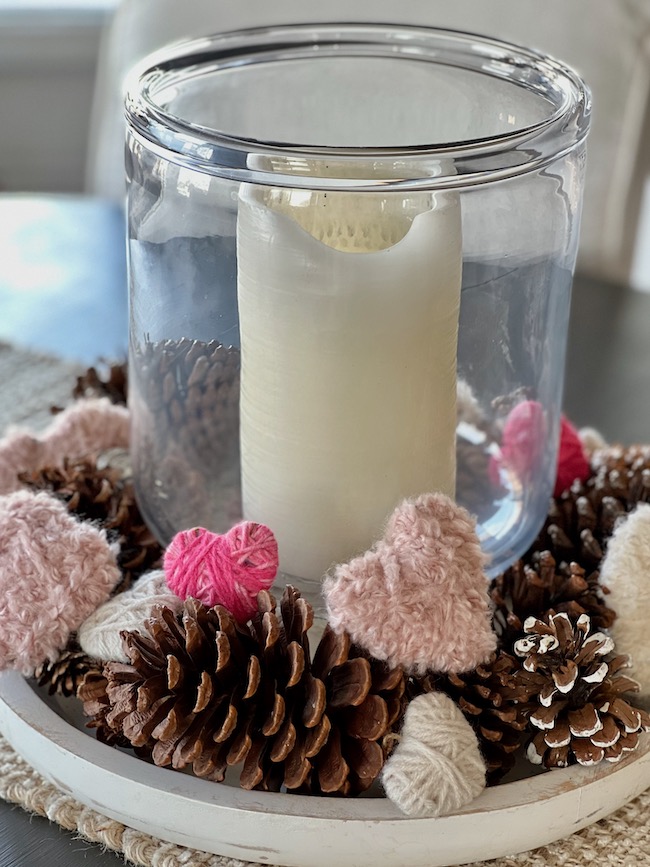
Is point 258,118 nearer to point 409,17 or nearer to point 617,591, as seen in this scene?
point 617,591

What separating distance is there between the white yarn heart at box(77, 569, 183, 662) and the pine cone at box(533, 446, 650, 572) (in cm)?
18

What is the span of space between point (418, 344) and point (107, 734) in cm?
19

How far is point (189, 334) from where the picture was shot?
45 cm

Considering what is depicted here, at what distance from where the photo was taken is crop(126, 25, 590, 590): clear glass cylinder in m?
0.37

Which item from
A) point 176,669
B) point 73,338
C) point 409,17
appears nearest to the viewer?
point 176,669

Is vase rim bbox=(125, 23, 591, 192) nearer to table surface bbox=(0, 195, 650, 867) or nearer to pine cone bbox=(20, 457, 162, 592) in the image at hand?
pine cone bbox=(20, 457, 162, 592)

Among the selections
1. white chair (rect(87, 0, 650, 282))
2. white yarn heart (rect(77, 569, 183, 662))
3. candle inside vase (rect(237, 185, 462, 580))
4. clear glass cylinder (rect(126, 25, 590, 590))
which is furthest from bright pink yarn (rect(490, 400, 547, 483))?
white chair (rect(87, 0, 650, 282))

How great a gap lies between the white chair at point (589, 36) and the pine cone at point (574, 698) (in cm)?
78

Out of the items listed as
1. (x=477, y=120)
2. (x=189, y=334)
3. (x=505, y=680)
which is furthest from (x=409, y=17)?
(x=505, y=680)

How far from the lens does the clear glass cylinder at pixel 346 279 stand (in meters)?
0.37

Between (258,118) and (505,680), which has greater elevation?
(258,118)

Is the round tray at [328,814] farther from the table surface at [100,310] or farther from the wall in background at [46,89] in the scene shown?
the wall in background at [46,89]

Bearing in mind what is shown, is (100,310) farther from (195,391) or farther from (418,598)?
(418,598)

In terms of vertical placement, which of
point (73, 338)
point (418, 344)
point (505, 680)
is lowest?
point (73, 338)
